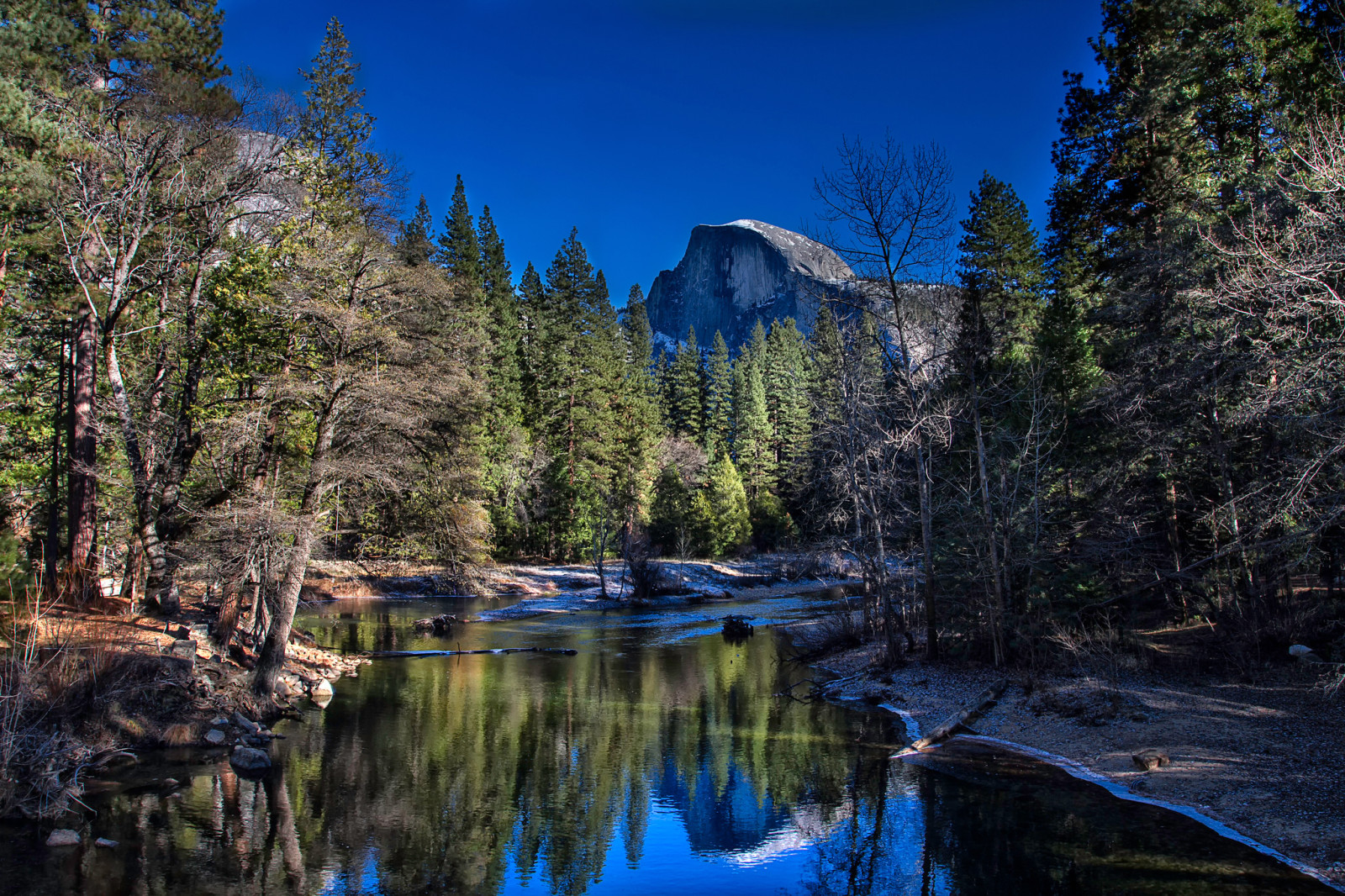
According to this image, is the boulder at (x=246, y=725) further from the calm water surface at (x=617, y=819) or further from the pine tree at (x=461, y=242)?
the pine tree at (x=461, y=242)

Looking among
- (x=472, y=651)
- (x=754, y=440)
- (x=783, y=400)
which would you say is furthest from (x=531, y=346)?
(x=472, y=651)

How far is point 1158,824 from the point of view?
8688mm

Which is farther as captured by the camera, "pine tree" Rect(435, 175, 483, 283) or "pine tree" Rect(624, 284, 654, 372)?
"pine tree" Rect(624, 284, 654, 372)

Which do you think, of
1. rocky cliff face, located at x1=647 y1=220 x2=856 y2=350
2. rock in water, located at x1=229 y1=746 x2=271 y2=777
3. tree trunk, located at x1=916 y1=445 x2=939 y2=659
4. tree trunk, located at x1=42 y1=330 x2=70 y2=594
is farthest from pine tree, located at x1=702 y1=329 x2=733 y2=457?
rocky cliff face, located at x1=647 y1=220 x2=856 y2=350

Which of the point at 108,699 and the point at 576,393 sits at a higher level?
the point at 576,393

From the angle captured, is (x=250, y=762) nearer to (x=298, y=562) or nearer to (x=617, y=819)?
(x=298, y=562)

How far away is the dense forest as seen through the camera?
14.1 metres

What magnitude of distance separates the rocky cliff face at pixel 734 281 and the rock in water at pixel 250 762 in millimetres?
120362

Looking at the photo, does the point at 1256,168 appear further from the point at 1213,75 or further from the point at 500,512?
the point at 500,512

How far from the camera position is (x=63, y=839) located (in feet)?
27.9

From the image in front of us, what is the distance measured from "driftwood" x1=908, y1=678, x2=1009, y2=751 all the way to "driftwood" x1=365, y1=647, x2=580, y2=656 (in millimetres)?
12342

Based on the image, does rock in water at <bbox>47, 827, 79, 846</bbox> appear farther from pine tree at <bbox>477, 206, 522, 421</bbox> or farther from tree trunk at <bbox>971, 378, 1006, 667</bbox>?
pine tree at <bbox>477, 206, 522, 421</bbox>

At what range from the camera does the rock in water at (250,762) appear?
11.5 meters

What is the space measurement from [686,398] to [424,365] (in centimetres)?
5166
